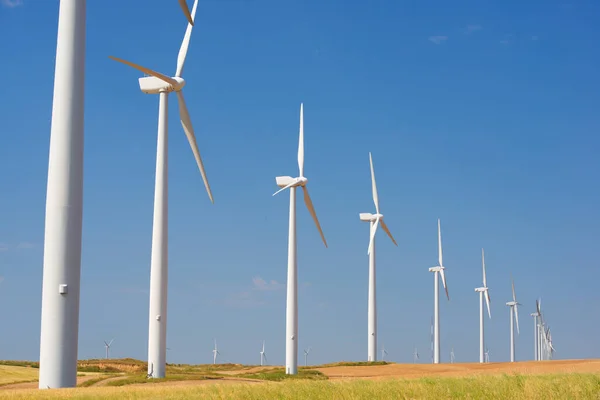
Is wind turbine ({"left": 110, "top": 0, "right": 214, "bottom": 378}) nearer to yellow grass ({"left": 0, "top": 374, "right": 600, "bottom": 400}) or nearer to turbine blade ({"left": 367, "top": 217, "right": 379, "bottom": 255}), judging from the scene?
yellow grass ({"left": 0, "top": 374, "right": 600, "bottom": 400})

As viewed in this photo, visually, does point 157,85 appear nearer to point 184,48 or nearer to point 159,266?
point 184,48

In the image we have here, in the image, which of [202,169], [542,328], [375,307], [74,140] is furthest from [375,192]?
[74,140]

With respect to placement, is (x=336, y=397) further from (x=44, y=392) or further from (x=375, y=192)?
(x=375, y=192)

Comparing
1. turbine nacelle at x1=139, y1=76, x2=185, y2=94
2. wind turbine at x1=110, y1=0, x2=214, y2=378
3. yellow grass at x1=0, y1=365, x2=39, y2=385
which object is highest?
→ turbine nacelle at x1=139, y1=76, x2=185, y2=94

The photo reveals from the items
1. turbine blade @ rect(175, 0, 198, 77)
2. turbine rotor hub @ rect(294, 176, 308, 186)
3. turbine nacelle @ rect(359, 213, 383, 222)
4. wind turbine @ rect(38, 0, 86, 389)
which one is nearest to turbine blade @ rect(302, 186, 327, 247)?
turbine rotor hub @ rect(294, 176, 308, 186)

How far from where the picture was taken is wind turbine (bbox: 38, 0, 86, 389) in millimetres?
30906

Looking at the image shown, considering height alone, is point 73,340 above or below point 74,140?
below

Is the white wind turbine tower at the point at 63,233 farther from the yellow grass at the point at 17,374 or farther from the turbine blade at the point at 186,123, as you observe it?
the yellow grass at the point at 17,374

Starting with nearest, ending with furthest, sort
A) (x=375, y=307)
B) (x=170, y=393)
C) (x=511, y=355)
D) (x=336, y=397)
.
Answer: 1. (x=336, y=397)
2. (x=170, y=393)
3. (x=375, y=307)
4. (x=511, y=355)

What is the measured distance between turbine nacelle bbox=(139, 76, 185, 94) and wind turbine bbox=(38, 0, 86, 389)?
25131 millimetres

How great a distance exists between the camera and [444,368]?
80.2 metres

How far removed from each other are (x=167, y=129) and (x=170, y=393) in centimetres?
2834

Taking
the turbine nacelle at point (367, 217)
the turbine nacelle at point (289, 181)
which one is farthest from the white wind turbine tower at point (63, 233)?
the turbine nacelle at point (367, 217)

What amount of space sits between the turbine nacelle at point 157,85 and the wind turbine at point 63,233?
2513 centimetres
